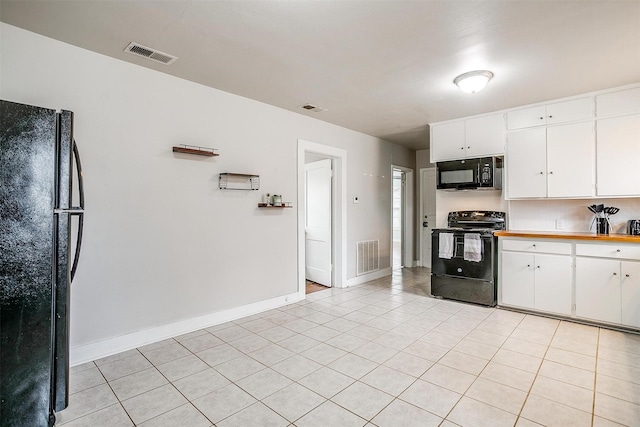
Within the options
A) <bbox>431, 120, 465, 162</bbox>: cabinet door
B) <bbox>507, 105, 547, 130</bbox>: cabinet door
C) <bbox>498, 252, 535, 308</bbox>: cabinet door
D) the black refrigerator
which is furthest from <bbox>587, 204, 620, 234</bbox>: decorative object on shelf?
the black refrigerator

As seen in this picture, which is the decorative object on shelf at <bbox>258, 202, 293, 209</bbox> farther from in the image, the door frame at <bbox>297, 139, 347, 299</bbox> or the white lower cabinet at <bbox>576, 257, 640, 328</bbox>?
the white lower cabinet at <bbox>576, 257, 640, 328</bbox>

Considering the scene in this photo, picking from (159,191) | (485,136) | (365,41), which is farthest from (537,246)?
(159,191)

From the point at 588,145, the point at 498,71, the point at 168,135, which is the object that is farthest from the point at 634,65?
the point at 168,135

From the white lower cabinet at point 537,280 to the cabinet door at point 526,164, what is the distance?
2.33 feet

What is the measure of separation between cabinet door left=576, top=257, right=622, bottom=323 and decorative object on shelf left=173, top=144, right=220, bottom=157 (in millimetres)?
3999

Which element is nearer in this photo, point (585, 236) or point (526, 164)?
point (585, 236)

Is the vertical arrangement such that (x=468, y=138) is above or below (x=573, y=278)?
above

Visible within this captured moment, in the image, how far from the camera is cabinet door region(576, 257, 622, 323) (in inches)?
125

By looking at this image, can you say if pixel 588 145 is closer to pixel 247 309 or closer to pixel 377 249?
pixel 377 249

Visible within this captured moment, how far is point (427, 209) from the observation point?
21.6 feet

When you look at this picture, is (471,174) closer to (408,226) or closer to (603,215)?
(603,215)

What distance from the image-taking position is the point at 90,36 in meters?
2.38

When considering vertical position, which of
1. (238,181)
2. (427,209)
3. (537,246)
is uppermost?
(238,181)

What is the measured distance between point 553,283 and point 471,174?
5.20ft
